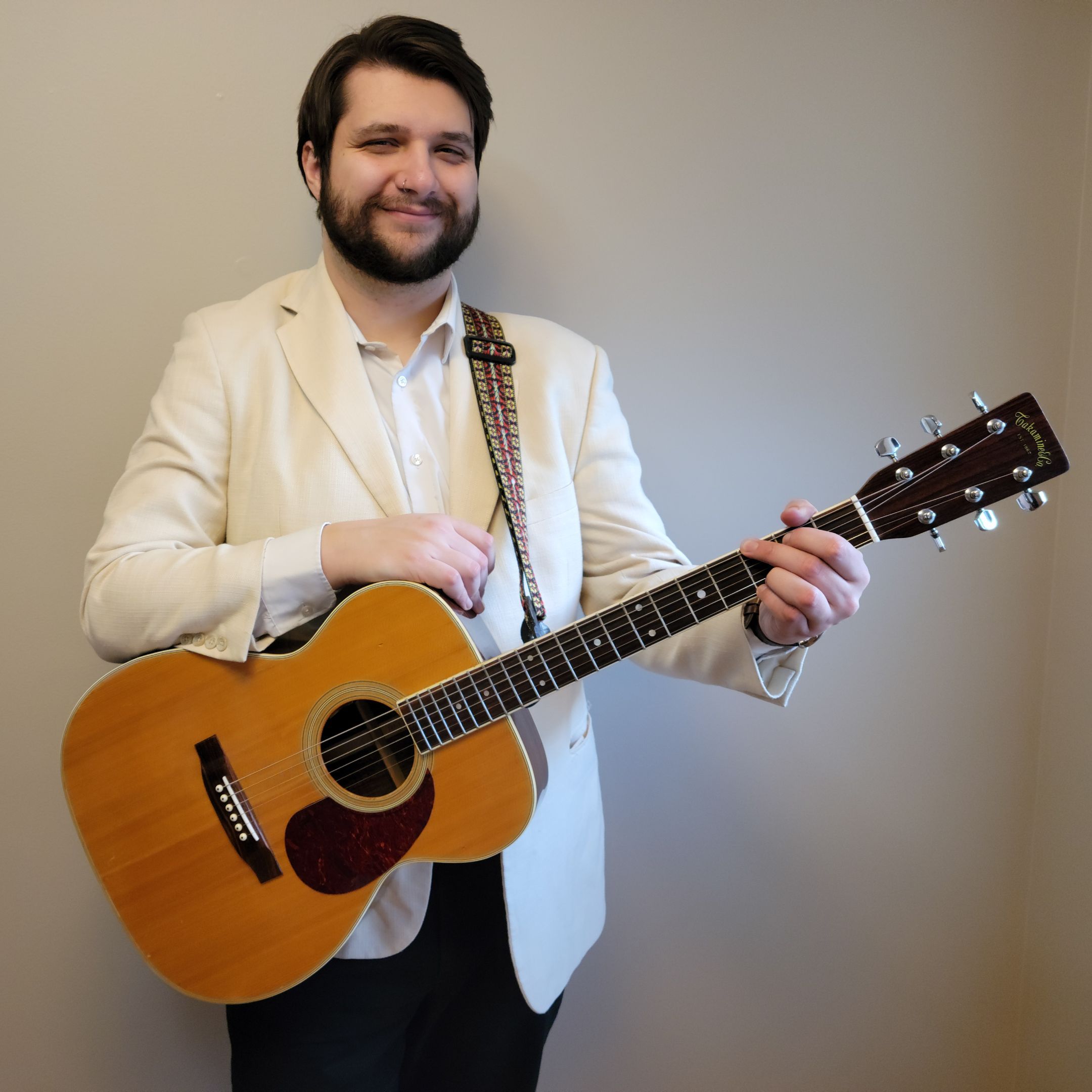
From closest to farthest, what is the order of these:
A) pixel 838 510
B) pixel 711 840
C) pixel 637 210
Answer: pixel 838 510, pixel 637 210, pixel 711 840

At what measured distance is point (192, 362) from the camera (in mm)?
1326

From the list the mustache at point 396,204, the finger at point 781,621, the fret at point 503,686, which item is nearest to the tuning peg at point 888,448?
the finger at point 781,621

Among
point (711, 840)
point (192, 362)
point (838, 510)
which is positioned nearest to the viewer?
point (838, 510)

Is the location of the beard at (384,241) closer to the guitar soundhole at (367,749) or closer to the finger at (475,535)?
the finger at (475,535)

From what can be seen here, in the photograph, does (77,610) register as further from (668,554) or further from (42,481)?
(668,554)

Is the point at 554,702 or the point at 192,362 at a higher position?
the point at 192,362

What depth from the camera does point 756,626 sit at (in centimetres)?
125

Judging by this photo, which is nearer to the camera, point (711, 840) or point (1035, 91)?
point (1035, 91)

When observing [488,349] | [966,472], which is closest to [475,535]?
[488,349]

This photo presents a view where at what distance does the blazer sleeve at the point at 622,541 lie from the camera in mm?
1341

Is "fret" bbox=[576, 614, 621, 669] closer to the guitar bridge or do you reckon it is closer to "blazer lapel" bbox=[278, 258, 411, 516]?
"blazer lapel" bbox=[278, 258, 411, 516]

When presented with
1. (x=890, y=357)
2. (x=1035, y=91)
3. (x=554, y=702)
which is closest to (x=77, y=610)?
(x=554, y=702)

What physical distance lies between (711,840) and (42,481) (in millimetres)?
1553

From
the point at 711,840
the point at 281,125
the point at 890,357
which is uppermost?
the point at 281,125
